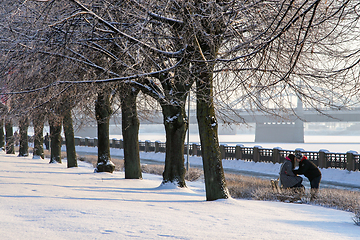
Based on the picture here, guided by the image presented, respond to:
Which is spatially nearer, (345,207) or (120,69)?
(345,207)

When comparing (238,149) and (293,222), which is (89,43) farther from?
(238,149)

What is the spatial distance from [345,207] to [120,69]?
7.10m

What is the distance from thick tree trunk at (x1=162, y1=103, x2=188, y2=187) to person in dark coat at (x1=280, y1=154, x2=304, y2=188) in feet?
9.51

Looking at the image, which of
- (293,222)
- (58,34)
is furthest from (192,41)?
(293,222)

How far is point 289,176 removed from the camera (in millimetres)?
9805

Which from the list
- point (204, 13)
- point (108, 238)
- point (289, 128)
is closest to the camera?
point (108, 238)

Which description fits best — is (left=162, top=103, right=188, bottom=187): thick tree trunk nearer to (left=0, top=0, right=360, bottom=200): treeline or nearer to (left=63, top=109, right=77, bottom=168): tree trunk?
(left=0, top=0, right=360, bottom=200): treeline

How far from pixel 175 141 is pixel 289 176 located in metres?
3.36

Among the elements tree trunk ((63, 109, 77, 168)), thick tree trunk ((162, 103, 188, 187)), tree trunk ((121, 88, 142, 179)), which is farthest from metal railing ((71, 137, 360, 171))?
tree trunk ((63, 109, 77, 168))

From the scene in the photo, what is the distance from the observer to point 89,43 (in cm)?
870

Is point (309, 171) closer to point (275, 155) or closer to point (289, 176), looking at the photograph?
point (289, 176)

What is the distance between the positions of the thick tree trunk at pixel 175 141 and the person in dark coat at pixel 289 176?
2.90 metres

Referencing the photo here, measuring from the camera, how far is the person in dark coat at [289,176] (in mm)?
9562

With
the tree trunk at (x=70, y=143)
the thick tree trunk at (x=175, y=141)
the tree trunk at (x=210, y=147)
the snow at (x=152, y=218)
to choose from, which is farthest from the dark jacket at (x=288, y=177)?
the tree trunk at (x=70, y=143)
